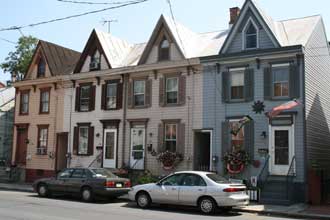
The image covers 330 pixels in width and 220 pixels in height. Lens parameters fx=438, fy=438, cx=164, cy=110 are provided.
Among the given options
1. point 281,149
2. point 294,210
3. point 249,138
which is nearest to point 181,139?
point 249,138

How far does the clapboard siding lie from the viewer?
20766 mm

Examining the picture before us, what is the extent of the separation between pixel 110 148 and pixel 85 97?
3.94m

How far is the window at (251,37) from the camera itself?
850 inches

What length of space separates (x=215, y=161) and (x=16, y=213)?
434 inches

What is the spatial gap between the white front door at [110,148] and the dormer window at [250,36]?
9.24m

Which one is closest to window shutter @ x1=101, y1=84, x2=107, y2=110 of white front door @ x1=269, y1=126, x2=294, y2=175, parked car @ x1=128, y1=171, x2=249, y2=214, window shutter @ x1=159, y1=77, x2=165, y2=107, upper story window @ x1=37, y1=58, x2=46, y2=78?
window shutter @ x1=159, y1=77, x2=165, y2=107

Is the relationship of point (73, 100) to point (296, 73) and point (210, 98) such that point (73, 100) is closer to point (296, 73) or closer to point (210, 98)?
point (210, 98)

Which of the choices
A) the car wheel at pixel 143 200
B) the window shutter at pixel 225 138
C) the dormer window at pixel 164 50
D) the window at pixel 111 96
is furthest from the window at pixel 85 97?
the car wheel at pixel 143 200

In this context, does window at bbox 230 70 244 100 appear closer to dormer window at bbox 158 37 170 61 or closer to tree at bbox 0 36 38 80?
dormer window at bbox 158 37 170 61

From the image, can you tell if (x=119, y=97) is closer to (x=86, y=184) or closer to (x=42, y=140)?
(x=42, y=140)

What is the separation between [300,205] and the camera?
18.1m

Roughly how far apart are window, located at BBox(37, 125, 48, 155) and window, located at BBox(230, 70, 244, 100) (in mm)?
13584

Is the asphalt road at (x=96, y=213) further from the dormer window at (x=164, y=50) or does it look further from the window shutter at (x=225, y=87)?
the dormer window at (x=164, y=50)

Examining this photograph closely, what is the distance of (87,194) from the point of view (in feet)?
61.2
